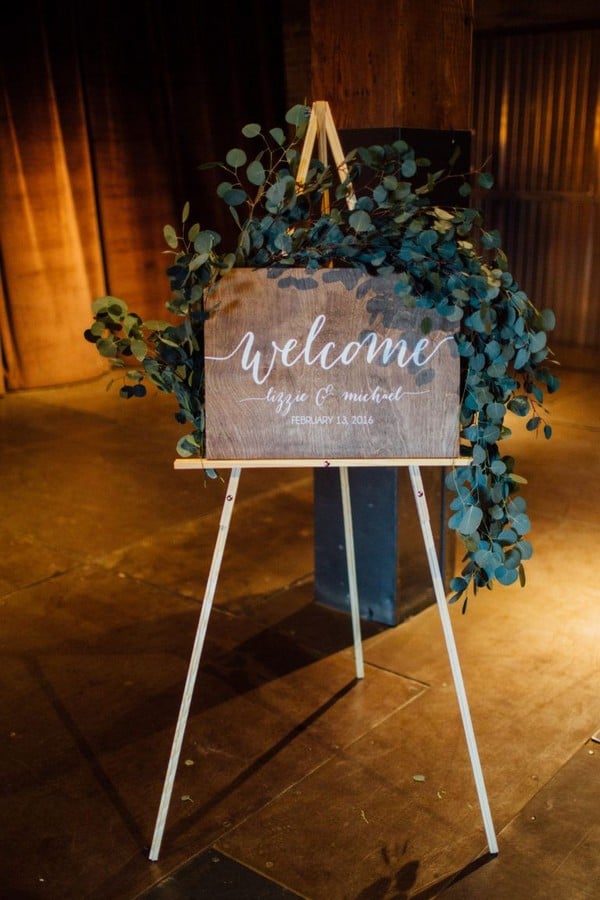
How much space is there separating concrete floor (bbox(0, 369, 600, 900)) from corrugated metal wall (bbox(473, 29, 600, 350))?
10.4 feet

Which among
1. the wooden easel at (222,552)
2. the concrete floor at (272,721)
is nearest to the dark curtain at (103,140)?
the concrete floor at (272,721)

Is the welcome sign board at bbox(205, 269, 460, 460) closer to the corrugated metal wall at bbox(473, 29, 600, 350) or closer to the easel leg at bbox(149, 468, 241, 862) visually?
Result: the easel leg at bbox(149, 468, 241, 862)

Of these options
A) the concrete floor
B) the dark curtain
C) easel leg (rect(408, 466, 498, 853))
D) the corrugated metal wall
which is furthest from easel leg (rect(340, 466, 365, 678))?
the corrugated metal wall

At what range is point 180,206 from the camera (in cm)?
666

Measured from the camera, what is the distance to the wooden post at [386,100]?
261 cm

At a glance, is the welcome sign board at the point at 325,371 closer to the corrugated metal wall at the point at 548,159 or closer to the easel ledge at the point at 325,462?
the easel ledge at the point at 325,462

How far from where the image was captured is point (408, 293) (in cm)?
180

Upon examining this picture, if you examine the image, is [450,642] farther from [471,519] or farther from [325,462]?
[325,462]

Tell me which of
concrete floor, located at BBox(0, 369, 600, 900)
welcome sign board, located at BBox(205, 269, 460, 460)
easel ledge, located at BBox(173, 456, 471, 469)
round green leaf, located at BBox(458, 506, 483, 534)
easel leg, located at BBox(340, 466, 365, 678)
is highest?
welcome sign board, located at BBox(205, 269, 460, 460)

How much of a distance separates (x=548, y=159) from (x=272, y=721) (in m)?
5.35

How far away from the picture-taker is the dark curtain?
5664mm

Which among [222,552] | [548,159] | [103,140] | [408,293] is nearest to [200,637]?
[222,552]

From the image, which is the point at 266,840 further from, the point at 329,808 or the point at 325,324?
the point at 325,324

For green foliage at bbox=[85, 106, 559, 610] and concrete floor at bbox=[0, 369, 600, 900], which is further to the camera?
concrete floor at bbox=[0, 369, 600, 900]
